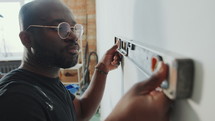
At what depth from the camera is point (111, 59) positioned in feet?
3.33

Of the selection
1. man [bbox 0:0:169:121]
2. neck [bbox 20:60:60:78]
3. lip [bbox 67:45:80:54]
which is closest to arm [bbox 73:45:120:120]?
man [bbox 0:0:169:121]

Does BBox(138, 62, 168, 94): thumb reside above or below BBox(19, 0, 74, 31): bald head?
below

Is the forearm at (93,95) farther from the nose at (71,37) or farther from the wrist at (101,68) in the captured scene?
the nose at (71,37)

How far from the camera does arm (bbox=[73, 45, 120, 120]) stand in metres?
1.00

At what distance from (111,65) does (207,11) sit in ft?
2.63

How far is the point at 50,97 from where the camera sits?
820 mm

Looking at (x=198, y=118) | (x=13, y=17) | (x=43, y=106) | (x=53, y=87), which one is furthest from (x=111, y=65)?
(x=13, y=17)

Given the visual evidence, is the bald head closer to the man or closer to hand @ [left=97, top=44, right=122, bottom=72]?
the man

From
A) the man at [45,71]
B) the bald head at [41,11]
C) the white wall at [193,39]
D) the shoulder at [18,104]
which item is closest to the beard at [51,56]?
the man at [45,71]

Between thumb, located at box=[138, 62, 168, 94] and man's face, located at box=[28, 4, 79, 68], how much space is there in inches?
26.0

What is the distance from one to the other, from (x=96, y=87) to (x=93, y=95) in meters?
0.07

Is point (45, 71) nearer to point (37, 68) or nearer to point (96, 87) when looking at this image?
point (37, 68)

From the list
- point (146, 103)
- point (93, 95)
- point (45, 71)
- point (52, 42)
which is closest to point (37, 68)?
point (45, 71)

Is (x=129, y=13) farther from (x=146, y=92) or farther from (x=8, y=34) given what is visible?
(x=8, y=34)
